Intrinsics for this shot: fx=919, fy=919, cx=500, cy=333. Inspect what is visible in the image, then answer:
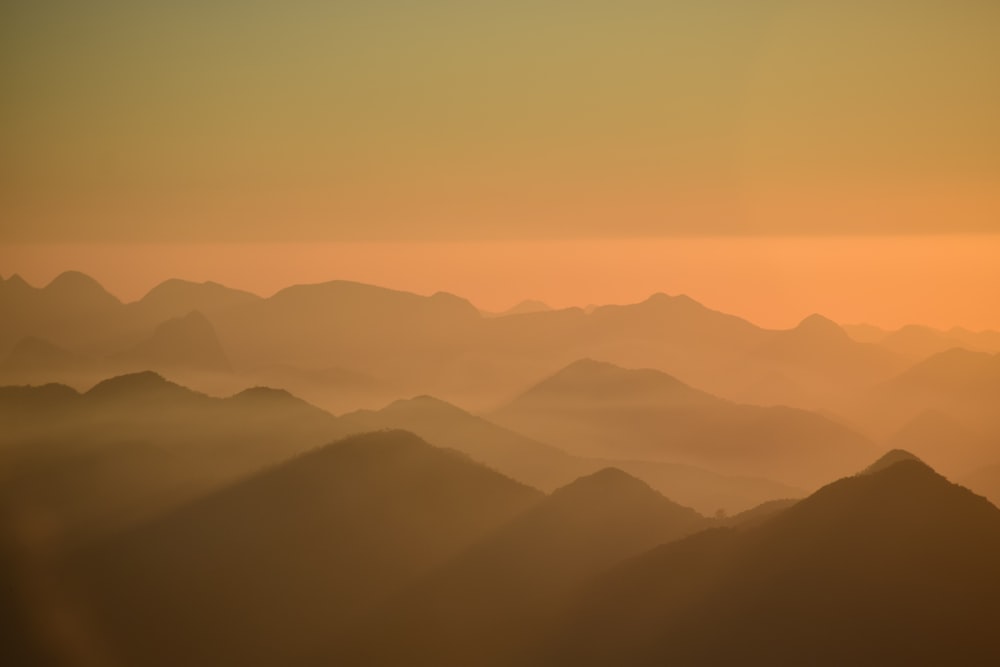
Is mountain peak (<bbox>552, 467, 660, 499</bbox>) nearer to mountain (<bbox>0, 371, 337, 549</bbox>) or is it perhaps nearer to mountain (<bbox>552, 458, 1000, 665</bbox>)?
mountain (<bbox>552, 458, 1000, 665</bbox>)

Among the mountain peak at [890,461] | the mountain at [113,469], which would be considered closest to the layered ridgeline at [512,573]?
the mountain peak at [890,461]

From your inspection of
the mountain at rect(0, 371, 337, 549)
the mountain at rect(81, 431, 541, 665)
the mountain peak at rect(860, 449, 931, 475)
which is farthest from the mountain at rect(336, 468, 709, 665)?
the mountain at rect(0, 371, 337, 549)

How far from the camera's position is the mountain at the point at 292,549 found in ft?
438

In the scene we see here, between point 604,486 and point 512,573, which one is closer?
point 512,573

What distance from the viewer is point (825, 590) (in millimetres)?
111188

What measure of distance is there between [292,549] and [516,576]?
36.0 m

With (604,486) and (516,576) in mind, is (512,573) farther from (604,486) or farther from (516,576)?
(604,486)

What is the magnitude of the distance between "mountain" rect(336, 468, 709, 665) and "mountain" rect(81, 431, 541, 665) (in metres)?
4.75

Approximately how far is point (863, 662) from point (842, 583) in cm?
1033

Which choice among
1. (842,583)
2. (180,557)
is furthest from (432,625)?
(842,583)

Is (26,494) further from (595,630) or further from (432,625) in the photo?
(595,630)

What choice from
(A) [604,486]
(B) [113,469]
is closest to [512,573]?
(A) [604,486]

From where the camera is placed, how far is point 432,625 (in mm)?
130375

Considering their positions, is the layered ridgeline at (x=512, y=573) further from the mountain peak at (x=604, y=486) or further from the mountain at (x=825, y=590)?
the mountain peak at (x=604, y=486)
